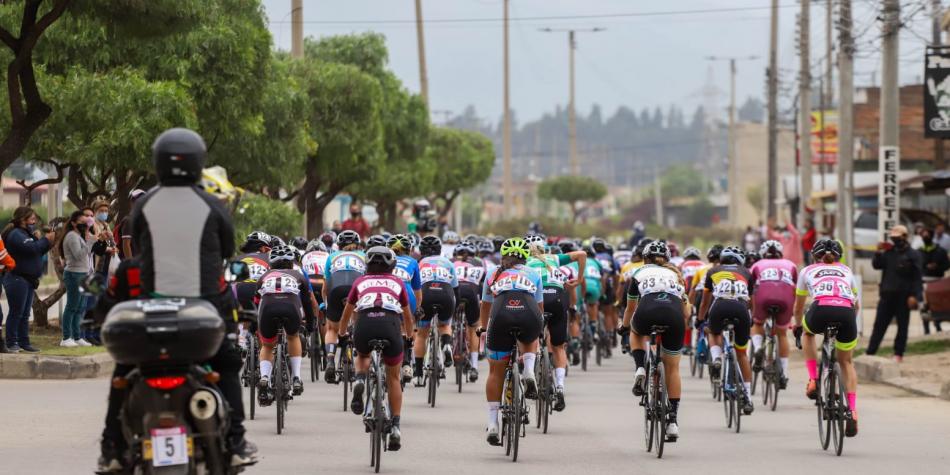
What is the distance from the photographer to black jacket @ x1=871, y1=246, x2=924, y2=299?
71.9 ft

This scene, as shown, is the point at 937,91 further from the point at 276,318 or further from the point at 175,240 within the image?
the point at 175,240

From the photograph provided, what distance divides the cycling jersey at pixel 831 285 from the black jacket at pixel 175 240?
7.14 m

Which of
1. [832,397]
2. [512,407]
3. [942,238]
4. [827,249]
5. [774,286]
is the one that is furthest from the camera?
[942,238]

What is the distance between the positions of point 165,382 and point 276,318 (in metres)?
7.25

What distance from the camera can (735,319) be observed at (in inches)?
651

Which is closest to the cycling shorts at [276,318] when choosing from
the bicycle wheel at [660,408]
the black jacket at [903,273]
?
the bicycle wheel at [660,408]

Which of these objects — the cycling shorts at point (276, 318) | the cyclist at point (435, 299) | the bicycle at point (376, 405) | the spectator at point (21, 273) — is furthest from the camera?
the spectator at point (21, 273)

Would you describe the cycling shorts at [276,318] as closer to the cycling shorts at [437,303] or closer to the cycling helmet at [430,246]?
the cycling shorts at [437,303]

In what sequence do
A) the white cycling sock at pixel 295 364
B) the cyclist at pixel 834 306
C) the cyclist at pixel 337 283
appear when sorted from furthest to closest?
the cyclist at pixel 337 283 < the white cycling sock at pixel 295 364 < the cyclist at pixel 834 306

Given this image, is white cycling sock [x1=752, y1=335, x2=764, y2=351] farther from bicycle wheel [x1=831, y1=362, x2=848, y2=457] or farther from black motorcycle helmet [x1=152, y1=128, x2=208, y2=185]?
black motorcycle helmet [x1=152, y1=128, x2=208, y2=185]

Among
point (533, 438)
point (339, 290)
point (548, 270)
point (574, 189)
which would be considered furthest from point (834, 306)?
point (574, 189)

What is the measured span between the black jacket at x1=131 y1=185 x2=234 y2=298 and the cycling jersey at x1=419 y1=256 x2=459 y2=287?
1084 centimetres

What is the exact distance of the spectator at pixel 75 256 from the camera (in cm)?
2133

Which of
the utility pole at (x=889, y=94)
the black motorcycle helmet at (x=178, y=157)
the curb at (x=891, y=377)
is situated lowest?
the curb at (x=891, y=377)
